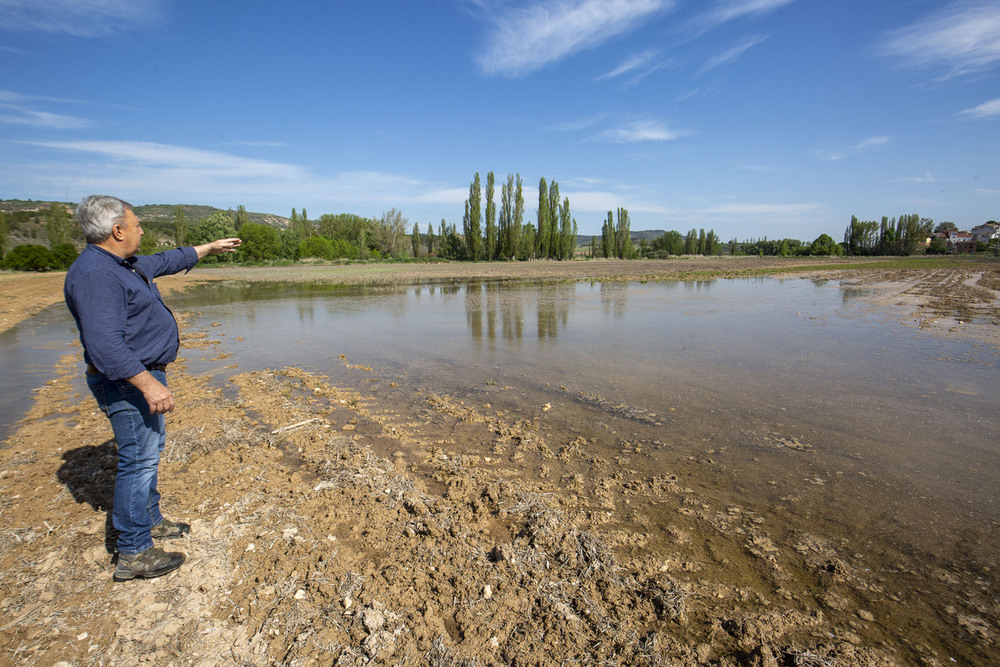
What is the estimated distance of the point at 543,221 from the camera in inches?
2424

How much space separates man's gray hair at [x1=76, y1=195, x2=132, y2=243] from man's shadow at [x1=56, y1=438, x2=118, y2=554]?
1.87 m

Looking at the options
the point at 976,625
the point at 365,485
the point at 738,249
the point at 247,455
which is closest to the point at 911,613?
the point at 976,625

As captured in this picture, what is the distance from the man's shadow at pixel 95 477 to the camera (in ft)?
9.90

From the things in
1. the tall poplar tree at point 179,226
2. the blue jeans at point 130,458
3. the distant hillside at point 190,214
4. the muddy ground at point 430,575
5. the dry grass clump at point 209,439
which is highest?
the distant hillside at point 190,214

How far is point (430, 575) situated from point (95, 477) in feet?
10.1

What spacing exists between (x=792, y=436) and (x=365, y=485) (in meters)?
4.09

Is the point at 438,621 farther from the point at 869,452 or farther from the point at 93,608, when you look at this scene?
the point at 869,452

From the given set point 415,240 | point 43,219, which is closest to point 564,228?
point 415,240

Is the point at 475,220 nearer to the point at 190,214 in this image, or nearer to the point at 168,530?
the point at 168,530

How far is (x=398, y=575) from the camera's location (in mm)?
2441

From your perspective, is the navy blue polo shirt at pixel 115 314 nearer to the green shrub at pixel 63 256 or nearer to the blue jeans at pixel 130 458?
the blue jeans at pixel 130 458

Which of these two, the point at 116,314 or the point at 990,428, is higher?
the point at 116,314

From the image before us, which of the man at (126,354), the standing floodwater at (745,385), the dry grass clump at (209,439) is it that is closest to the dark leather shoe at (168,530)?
the man at (126,354)

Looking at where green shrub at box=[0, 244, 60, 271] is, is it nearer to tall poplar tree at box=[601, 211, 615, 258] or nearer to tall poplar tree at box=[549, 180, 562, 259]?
tall poplar tree at box=[549, 180, 562, 259]
